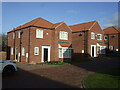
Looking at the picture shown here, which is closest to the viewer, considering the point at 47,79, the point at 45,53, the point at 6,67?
the point at 47,79

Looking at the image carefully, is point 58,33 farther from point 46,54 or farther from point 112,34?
point 112,34


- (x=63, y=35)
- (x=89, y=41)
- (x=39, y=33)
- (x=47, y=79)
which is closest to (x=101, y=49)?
(x=89, y=41)

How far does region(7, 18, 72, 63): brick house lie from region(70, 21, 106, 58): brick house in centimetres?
474

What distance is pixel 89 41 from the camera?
2784cm

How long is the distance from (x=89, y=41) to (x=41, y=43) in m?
11.4

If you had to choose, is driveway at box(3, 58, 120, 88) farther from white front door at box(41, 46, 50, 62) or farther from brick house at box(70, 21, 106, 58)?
brick house at box(70, 21, 106, 58)

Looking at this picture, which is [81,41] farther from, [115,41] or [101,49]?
[115,41]

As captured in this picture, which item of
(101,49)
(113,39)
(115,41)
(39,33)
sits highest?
(39,33)

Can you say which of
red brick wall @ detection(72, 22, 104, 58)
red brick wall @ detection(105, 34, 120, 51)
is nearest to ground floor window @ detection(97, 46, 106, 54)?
red brick wall @ detection(72, 22, 104, 58)

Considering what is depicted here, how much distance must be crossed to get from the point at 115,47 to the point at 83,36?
13.1 metres

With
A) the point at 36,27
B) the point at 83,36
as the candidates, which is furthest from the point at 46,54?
the point at 83,36

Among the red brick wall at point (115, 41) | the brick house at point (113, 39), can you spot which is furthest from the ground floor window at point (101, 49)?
the red brick wall at point (115, 41)

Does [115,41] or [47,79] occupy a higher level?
[115,41]

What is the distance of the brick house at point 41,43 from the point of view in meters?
20.7
